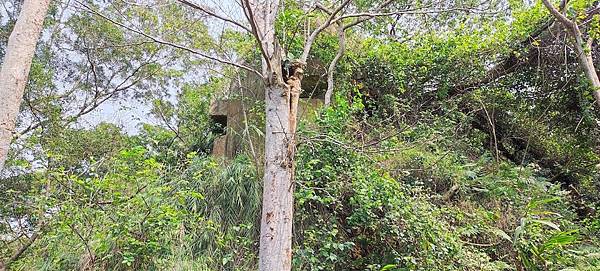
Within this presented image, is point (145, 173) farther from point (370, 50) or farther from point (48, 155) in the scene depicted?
point (370, 50)

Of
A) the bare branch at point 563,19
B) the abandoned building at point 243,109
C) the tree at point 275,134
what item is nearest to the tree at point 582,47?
the bare branch at point 563,19

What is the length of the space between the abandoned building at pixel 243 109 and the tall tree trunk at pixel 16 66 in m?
2.39

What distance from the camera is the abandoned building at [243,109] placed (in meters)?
5.24

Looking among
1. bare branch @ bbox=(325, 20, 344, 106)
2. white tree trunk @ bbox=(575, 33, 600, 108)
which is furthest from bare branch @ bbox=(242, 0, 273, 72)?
white tree trunk @ bbox=(575, 33, 600, 108)

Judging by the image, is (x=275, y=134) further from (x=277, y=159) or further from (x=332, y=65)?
(x=332, y=65)

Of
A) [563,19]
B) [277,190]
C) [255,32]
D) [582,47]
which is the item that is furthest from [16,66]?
[582,47]

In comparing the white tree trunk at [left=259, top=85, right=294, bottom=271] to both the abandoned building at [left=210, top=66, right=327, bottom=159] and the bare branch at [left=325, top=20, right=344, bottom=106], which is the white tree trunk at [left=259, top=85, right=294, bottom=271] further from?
the bare branch at [left=325, top=20, right=344, bottom=106]

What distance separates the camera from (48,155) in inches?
134

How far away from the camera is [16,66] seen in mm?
3596

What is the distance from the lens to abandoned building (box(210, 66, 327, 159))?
5.24m

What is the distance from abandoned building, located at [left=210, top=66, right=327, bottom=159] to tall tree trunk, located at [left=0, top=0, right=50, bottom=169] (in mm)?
2386

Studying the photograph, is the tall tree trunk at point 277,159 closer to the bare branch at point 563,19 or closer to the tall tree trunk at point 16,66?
the tall tree trunk at point 16,66

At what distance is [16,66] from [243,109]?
8.57ft

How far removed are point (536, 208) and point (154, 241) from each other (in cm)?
384
